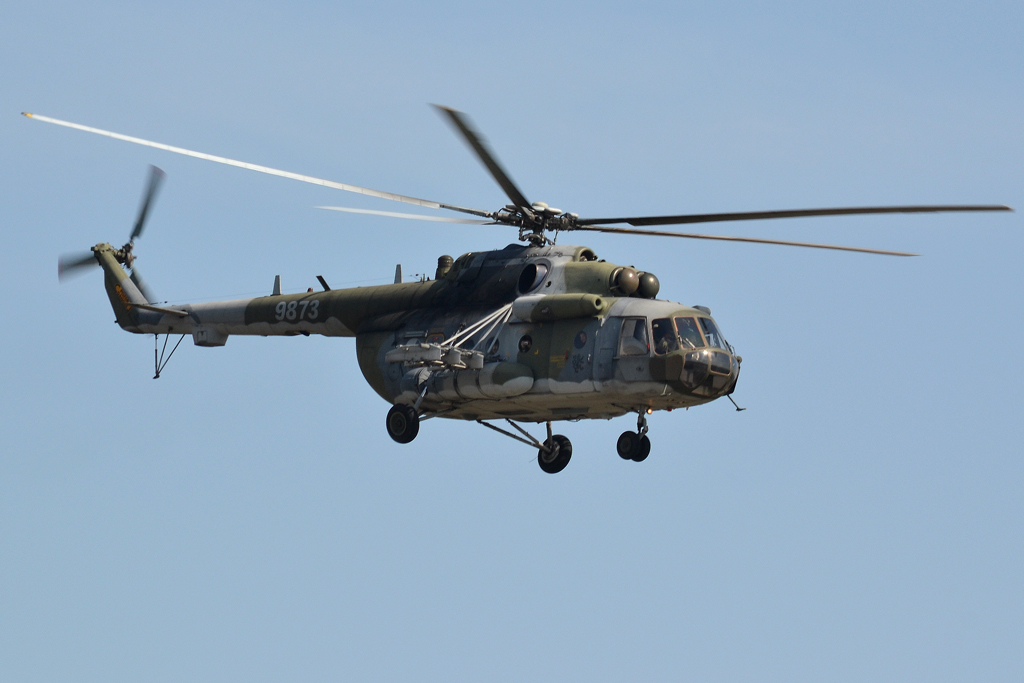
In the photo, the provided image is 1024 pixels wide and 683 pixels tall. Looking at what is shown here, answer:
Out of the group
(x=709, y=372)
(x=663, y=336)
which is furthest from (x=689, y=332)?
(x=709, y=372)

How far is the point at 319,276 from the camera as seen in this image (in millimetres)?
33062

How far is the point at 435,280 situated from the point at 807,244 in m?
8.64

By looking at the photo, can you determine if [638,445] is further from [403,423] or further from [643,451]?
[403,423]

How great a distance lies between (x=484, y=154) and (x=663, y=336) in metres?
5.04

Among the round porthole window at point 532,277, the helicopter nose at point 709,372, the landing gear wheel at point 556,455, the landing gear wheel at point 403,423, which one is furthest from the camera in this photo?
the landing gear wheel at point 556,455

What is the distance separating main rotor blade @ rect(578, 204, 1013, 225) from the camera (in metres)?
22.6

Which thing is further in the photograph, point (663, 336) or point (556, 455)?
point (556, 455)

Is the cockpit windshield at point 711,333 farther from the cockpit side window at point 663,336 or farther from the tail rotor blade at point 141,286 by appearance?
the tail rotor blade at point 141,286

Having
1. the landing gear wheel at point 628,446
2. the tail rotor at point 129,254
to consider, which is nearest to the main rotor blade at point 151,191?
the tail rotor at point 129,254

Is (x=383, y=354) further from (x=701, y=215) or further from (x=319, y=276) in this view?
(x=701, y=215)

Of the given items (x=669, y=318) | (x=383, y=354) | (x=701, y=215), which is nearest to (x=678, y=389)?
(x=669, y=318)

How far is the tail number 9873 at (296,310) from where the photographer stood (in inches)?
1271

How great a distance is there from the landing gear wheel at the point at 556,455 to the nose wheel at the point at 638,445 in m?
2.80

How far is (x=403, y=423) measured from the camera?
29.2 metres
